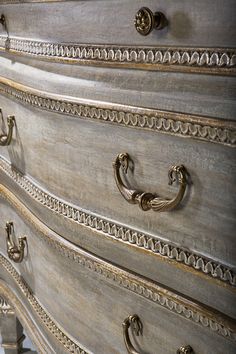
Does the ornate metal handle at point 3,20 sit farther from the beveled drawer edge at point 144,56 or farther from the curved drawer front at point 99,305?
the curved drawer front at point 99,305

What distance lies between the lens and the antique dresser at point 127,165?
0.51m

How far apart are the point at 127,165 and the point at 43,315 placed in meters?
0.39

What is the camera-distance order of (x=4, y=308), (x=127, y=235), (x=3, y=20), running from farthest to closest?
(x=4, y=308), (x=3, y=20), (x=127, y=235)

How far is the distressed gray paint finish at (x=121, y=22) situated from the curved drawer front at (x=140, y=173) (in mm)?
82

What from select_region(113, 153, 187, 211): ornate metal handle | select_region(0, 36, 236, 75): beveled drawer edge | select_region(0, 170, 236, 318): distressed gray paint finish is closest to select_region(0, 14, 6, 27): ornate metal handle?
select_region(0, 36, 236, 75): beveled drawer edge

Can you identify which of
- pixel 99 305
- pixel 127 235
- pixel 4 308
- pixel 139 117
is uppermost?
pixel 139 117

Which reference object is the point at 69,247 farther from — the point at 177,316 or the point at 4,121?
Result: the point at 4,121

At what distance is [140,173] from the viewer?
603 millimetres

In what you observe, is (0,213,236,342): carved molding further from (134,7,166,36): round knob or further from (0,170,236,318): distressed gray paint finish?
(134,7,166,36): round knob

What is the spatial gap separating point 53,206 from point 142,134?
25cm

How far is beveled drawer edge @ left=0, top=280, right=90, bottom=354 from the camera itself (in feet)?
2.74

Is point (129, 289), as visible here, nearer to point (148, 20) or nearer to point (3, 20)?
point (148, 20)

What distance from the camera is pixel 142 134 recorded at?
1.93ft

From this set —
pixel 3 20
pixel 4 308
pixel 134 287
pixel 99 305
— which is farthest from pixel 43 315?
pixel 4 308
